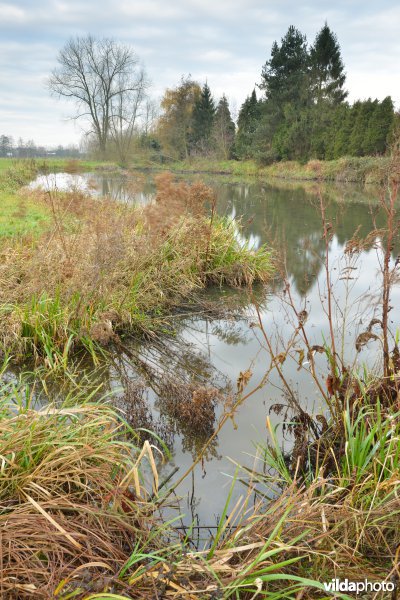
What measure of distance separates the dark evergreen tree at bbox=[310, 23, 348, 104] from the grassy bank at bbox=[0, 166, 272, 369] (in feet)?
92.5

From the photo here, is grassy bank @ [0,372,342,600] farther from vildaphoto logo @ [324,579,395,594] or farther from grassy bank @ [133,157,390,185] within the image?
grassy bank @ [133,157,390,185]

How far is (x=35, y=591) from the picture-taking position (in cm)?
159

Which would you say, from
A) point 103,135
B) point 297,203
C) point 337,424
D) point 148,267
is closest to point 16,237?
point 148,267

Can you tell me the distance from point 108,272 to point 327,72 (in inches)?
1271

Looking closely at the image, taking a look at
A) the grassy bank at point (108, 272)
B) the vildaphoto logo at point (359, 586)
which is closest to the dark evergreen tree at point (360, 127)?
the grassy bank at point (108, 272)

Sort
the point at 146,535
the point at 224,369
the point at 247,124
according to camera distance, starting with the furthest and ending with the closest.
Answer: the point at 247,124 < the point at 224,369 < the point at 146,535

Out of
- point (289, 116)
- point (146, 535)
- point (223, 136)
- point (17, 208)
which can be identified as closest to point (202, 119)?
point (223, 136)

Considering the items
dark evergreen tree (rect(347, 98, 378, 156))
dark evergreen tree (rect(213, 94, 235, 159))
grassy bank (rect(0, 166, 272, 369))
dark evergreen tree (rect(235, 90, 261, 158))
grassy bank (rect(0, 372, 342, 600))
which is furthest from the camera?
dark evergreen tree (rect(213, 94, 235, 159))

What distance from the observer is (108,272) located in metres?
5.06

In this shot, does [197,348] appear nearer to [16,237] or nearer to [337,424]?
[337,424]

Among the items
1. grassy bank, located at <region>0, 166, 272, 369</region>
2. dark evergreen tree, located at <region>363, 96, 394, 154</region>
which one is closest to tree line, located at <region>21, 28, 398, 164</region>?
dark evergreen tree, located at <region>363, 96, 394, 154</region>

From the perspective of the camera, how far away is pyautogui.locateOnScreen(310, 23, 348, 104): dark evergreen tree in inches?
1251

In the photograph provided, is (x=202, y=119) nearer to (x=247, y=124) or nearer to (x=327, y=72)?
(x=247, y=124)

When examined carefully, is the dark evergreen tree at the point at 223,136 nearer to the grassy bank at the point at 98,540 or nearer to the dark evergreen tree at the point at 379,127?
the dark evergreen tree at the point at 379,127
